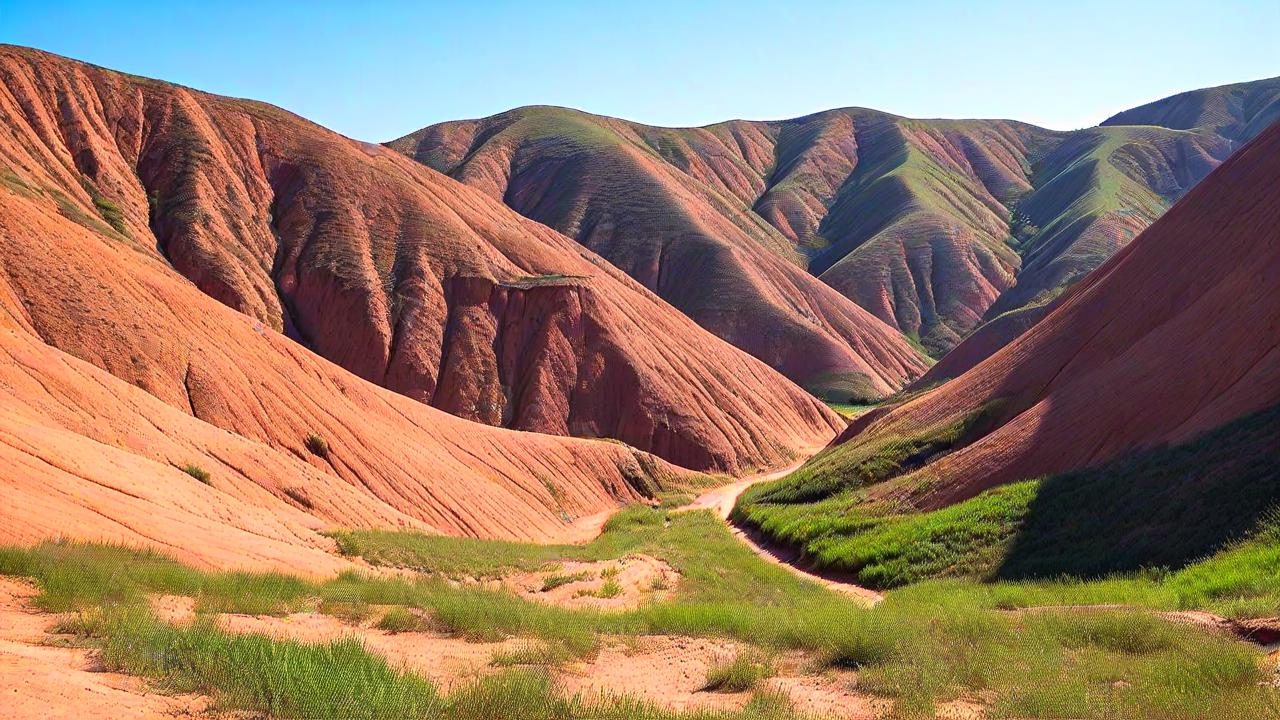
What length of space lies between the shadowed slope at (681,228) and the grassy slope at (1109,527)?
201ft

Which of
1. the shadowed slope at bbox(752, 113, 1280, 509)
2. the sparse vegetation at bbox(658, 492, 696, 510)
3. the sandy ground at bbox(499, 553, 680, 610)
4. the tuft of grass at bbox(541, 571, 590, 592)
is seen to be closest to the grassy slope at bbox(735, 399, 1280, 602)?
the shadowed slope at bbox(752, 113, 1280, 509)

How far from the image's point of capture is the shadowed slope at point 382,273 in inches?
2144

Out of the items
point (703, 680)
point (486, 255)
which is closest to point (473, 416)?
point (486, 255)

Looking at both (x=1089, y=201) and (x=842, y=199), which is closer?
(x=1089, y=201)

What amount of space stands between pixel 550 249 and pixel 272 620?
58.5 meters

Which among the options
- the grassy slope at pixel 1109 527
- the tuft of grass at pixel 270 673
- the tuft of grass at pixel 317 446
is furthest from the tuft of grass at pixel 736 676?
the tuft of grass at pixel 317 446

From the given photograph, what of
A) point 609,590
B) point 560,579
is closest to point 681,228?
point 560,579

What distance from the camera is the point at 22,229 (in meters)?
29.3

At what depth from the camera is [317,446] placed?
2809cm

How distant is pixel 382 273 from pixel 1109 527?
49554 mm

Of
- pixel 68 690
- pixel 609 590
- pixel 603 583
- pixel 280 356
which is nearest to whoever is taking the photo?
pixel 68 690

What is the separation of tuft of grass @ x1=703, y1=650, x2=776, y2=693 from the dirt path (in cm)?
763

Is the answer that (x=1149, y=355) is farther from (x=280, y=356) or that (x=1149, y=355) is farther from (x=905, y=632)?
(x=280, y=356)

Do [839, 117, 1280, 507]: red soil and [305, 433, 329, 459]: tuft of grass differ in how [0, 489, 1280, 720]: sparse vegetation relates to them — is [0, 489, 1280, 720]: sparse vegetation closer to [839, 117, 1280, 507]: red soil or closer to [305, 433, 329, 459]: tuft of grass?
[839, 117, 1280, 507]: red soil
